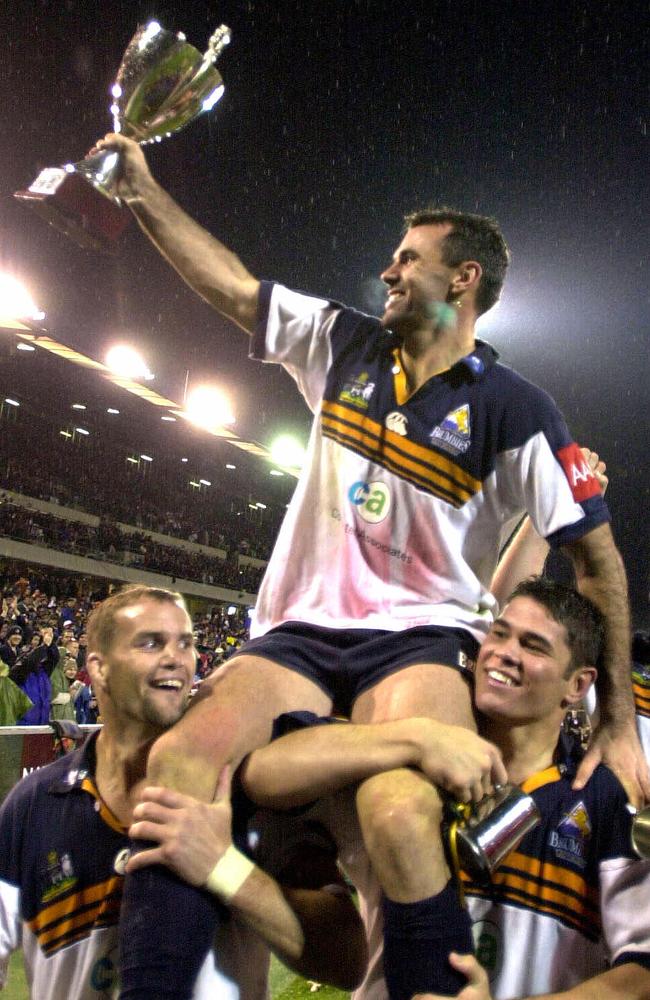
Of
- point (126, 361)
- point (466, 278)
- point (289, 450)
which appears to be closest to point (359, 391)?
point (466, 278)

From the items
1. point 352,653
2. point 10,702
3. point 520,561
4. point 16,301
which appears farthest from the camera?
point 16,301

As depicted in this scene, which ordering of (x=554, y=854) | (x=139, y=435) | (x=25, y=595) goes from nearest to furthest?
(x=554, y=854) < (x=25, y=595) < (x=139, y=435)

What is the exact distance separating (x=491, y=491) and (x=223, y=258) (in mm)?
946

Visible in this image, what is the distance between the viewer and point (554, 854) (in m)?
2.29

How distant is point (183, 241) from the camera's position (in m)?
2.49

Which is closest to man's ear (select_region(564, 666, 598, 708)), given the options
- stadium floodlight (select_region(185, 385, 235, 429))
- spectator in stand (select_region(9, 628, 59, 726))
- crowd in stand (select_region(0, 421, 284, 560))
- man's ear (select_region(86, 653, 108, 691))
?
man's ear (select_region(86, 653, 108, 691))

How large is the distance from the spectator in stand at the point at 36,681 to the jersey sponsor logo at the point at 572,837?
8663mm

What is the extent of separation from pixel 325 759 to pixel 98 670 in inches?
42.0

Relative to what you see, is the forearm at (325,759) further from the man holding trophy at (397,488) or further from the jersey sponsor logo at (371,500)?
the jersey sponsor logo at (371,500)

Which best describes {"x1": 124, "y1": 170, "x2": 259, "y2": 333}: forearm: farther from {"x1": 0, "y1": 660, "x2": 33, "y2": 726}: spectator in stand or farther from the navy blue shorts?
{"x1": 0, "y1": 660, "x2": 33, "y2": 726}: spectator in stand

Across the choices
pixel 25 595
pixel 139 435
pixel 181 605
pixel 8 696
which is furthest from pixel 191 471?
pixel 181 605

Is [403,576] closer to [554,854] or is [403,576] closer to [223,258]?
[554,854]

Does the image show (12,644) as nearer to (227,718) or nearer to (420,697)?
(227,718)

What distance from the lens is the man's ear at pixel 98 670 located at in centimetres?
272
